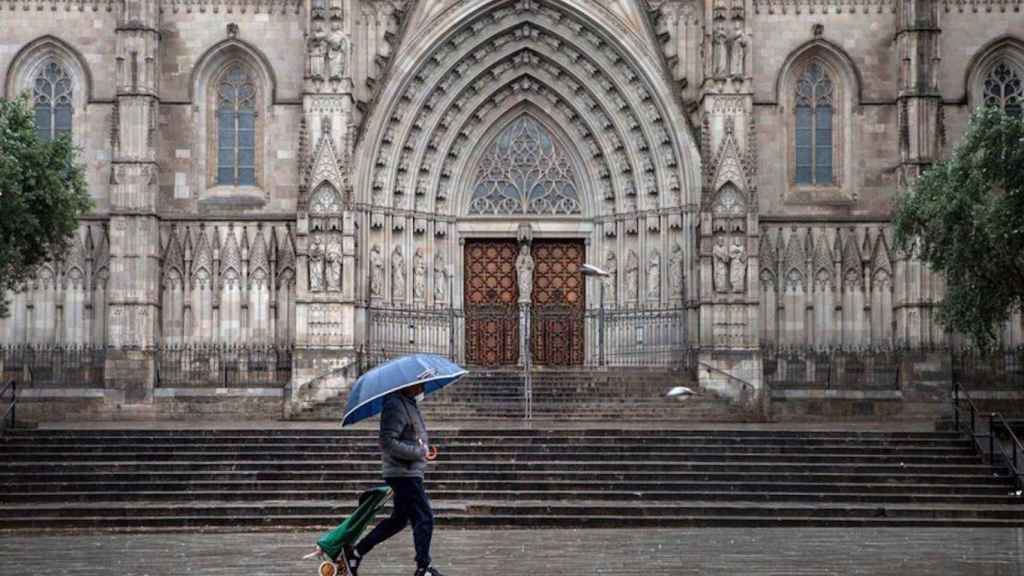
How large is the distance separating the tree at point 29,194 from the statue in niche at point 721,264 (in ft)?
43.9

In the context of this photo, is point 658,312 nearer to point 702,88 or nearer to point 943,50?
point 702,88

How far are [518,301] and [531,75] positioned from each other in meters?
5.33

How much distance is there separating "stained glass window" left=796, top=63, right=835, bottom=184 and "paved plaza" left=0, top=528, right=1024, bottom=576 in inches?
678

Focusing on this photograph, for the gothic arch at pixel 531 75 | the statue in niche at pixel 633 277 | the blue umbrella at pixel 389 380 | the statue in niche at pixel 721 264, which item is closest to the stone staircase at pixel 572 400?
the statue in niche at pixel 721 264

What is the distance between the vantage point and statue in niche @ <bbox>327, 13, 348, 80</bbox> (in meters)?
36.1

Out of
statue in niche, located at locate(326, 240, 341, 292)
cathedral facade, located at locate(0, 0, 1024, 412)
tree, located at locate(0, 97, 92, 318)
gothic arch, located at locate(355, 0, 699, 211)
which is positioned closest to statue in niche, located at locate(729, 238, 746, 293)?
cathedral facade, located at locate(0, 0, 1024, 412)

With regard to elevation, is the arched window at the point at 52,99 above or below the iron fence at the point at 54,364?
above

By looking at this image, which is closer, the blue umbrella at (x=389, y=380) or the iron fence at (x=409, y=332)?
the blue umbrella at (x=389, y=380)

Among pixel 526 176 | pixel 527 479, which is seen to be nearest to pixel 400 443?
pixel 527 479

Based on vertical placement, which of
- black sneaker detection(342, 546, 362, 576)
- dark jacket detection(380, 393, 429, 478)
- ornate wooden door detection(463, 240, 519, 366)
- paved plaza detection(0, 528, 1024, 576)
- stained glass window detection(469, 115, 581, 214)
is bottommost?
paved plaza detection(0, 528, 1024, 576)

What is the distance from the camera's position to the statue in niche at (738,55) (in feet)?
119

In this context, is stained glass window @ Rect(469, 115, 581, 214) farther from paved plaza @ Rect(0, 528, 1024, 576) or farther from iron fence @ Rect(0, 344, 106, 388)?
paved plaza @ Rect(0, 528, 1024, 576)

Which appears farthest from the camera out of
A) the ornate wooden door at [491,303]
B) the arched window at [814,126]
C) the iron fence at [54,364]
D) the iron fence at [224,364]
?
the ornate wooden door at [491,303]

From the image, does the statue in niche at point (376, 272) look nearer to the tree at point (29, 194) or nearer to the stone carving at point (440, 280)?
the stone carving at point (440, 280)
